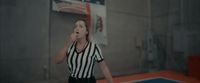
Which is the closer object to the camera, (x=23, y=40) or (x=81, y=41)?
(x=81, y=41)

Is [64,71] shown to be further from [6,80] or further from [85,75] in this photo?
[85,75]

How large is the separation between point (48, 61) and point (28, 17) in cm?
91

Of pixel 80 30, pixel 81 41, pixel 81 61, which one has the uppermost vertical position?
pixel 80 30

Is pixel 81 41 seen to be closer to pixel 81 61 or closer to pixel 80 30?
pixel 80 30

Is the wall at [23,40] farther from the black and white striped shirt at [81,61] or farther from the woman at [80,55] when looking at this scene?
the black and white striped shirt at [81,61]

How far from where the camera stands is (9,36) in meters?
3.75

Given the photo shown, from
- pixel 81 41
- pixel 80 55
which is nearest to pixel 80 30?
pixel 81 41

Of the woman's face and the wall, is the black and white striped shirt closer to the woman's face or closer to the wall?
the woman's face

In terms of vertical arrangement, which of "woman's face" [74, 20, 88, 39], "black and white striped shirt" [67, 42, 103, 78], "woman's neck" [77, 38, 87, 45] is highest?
"woman's face" [74, 20, 88, 39]

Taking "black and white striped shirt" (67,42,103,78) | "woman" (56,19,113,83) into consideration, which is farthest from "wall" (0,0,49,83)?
"black and white striped shirt" (67,42,103,78)

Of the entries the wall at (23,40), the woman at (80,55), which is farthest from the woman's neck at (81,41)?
the wall at (23,40)

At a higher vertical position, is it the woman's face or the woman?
the woman's face

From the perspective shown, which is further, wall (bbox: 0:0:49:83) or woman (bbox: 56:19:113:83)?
wall (bbox: 0:0:49:83)

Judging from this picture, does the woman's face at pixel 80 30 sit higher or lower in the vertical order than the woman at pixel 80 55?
higher
